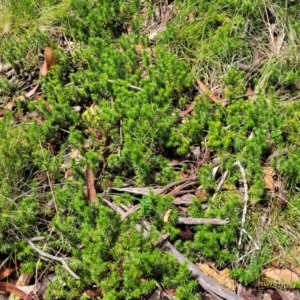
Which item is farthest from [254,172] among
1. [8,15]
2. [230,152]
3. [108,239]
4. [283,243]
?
[8,15]

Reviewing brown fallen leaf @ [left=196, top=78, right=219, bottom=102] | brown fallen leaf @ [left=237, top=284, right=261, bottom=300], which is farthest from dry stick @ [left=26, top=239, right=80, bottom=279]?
brown fallen leaf @ [left=196, top=78, right=219, bottom=102]

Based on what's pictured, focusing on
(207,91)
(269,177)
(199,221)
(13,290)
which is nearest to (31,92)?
(207,91)

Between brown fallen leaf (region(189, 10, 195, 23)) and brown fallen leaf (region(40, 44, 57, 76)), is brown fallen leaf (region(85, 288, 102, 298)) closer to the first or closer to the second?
brown fallen leaf (region(40, 44, 57, 76))

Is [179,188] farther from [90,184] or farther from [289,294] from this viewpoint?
[289,294]

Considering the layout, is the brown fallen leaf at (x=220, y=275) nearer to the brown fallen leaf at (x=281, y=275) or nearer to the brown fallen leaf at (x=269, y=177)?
the brown fallen leaf at (x=281, y=275)

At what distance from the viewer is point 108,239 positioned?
259cm

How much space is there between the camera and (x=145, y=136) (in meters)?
3.02

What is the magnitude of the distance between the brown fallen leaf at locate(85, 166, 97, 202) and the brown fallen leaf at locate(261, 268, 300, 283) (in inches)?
41.3

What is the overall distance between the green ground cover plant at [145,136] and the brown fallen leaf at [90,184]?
1.2 inches

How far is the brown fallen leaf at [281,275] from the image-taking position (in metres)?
2.56

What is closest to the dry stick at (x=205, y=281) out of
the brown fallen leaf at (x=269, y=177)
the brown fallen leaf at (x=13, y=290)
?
the brown fallen leaf at (x=269, y=177)

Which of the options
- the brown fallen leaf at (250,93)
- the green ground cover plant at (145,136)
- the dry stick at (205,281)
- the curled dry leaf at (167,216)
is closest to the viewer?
the dry stick at (205,281)

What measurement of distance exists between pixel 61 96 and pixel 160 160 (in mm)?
889

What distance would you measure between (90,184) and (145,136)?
0.45 metres
